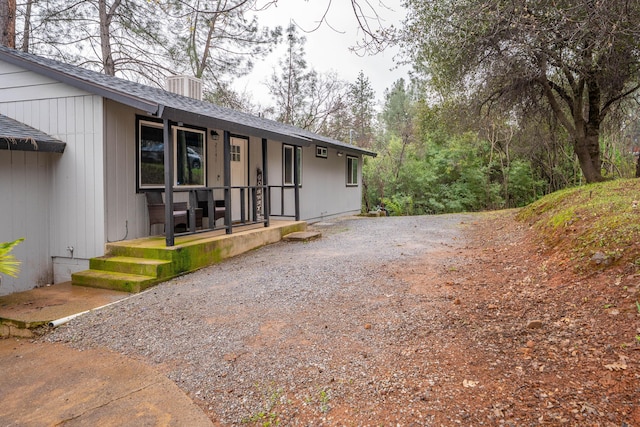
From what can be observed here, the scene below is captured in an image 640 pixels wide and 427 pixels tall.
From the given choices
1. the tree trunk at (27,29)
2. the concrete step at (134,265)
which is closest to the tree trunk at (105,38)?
the tree trunk at (27,29)

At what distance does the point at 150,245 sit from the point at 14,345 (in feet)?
7.55

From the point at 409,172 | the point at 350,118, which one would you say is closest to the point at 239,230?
the point at 409,172

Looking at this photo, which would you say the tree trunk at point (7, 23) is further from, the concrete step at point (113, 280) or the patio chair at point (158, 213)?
the concrete step at point (113, 280)

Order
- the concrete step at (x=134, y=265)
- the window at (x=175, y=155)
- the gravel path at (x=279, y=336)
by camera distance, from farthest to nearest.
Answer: the window at (x=175, y=155)
the concrete step at (x=134, y=265)
the gravel path at (x=279, y=336)

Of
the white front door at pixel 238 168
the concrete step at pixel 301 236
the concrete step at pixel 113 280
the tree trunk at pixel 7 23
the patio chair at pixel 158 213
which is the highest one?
the tree trunk at pixel 7 23

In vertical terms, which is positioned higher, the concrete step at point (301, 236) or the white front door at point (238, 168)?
the white front door at point (238, 168)

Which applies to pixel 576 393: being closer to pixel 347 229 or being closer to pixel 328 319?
pixel 328 319

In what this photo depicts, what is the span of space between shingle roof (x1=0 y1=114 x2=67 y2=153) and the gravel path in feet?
8.97

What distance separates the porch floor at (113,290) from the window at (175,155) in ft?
3.47

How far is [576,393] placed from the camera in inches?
90.1

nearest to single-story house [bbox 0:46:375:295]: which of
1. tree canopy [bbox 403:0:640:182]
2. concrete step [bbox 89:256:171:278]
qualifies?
concrete step [bbox 89:256:171:278]

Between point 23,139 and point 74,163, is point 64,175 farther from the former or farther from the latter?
point 23,139

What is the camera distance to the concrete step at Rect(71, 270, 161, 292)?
525 centimetres

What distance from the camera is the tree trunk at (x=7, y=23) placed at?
9352 millimetres
